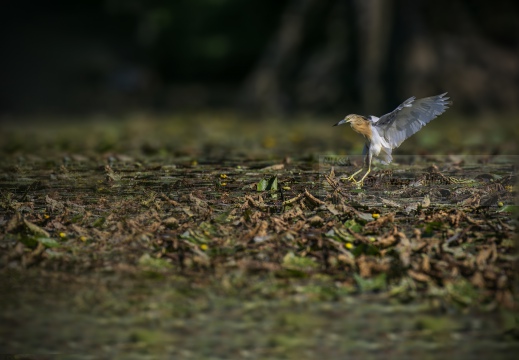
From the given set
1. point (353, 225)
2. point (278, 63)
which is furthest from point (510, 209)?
point (278, 63)

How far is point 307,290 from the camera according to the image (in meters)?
1.43

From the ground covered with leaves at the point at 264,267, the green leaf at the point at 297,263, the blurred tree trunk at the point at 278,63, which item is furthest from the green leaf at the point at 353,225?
the blurred tree trunk at the point at 278,63

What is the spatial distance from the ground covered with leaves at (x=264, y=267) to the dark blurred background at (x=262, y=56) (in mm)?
5737

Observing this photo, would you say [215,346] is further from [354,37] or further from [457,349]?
[354,37]

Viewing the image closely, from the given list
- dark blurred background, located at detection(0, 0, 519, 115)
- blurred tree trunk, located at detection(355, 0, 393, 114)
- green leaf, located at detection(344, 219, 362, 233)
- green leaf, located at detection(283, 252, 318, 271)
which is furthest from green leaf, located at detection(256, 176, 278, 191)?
blurred tree trunk, located at detection(355, 0, 393, 114)

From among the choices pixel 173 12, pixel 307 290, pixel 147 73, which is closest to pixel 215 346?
pixel 307 290

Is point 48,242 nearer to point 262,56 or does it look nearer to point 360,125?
point 360,125

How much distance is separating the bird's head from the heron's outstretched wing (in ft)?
0.25

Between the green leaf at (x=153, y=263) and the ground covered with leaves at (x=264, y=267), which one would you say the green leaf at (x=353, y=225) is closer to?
the ground covered with leaves at (x=264, y=267)

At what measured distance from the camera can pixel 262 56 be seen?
32.7 ft

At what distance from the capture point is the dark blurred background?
25.7 ft

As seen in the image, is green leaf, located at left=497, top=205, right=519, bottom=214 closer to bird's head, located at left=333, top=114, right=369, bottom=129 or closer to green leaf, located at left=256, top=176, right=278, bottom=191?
bird's head, located at left=333, top=114, right=369, bottom=129

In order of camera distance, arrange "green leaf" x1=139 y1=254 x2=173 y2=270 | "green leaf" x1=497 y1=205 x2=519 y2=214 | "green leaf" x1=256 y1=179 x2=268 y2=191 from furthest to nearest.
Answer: "green leaf" x1=256 y1=179 x2=268 y2=191 → "green leaf" x1=497 y1=205 x2=519 y2=214 → "green leaf" x1=139 y1=254 x2=173 y2=270

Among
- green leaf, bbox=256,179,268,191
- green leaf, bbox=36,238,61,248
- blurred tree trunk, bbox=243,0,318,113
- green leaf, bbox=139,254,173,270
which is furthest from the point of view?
blurred tree trunk, bbox=243,0,318,113
